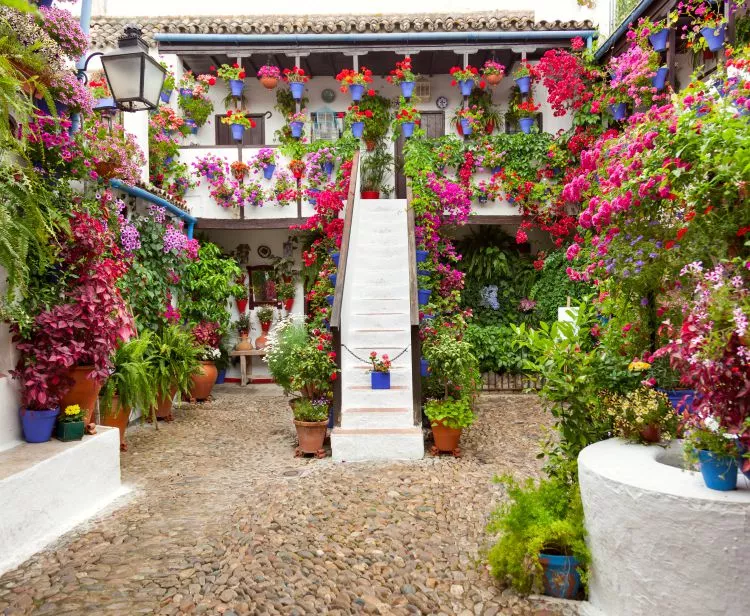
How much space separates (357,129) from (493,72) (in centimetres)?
246

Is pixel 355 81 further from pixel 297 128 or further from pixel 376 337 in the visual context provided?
pixel 376 337

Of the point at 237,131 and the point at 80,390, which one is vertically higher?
the point at 237,131

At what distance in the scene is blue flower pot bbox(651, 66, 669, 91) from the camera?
8.01 m

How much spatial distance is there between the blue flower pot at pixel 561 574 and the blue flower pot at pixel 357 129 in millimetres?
8720

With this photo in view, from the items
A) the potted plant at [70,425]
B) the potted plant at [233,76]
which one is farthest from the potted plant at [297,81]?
the potted plant at [70,425]

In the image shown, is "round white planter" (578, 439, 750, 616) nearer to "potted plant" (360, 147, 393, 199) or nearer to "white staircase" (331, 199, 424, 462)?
"white staircase" (331, 199, 424, 462)

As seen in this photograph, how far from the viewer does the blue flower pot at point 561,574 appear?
334 cm

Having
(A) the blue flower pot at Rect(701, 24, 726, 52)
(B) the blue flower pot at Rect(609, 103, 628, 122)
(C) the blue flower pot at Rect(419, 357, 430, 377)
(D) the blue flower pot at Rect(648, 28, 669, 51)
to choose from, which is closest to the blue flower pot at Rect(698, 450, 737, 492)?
(C) the blue flower pot at Rect(419, 357, 430, 377)

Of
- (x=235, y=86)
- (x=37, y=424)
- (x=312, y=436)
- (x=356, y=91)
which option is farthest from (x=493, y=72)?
(x=37, y=424)

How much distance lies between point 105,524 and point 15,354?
1.40m

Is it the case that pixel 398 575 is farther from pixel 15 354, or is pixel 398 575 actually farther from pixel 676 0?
pixel 676 0

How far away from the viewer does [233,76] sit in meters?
10.9

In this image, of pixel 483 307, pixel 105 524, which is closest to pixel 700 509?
pixel 105 524

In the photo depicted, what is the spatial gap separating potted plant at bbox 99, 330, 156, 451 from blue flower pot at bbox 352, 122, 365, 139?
18.9 feet
